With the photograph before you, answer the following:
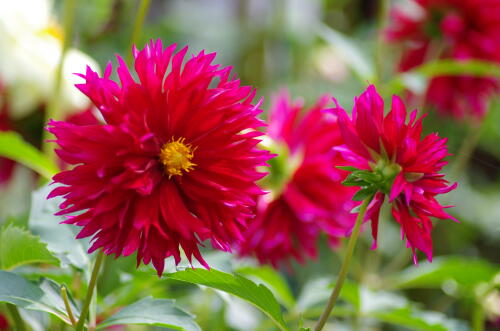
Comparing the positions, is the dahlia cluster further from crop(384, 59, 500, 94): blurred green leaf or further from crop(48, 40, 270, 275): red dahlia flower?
crop(384, 59, 500, 94): blurred green leaf

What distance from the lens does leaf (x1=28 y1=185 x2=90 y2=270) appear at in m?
0.47

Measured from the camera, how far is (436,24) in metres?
0.89

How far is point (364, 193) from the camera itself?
40cm

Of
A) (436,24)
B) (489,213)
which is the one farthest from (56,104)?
(489,213)

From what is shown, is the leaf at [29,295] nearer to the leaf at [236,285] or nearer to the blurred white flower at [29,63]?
the leaf at [236,285]

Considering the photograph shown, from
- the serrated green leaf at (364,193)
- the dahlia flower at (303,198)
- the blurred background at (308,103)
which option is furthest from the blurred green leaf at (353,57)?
the serrated green leaf at (364,193)

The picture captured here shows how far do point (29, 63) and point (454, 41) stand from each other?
0.50m

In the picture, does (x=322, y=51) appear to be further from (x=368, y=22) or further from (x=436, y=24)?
(x=436, y=24)

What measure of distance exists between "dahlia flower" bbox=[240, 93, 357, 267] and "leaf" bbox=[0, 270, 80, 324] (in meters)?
0.23

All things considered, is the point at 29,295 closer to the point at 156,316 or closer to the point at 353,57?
the point at 156,316

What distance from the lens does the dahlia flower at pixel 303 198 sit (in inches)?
24.9

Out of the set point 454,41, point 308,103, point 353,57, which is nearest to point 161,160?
point 353,57

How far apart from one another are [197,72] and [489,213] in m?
1.05

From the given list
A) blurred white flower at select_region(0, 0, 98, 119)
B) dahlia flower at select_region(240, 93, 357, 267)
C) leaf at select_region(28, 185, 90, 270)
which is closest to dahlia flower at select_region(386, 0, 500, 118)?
dahlia flower at select_region(240, 93, 357, 267)
